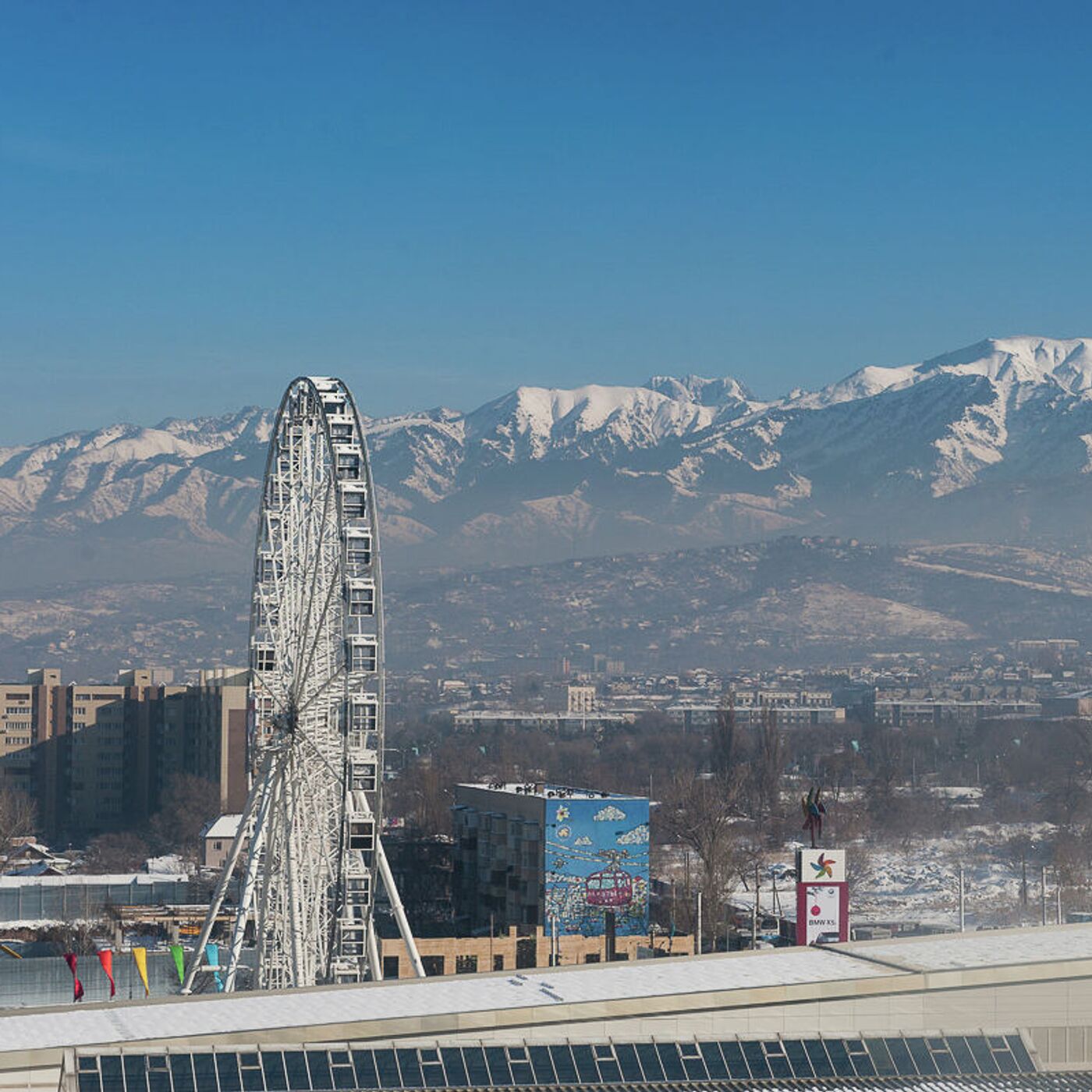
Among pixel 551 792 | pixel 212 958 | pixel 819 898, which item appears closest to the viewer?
pixel 212 958

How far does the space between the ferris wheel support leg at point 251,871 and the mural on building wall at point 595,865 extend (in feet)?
134

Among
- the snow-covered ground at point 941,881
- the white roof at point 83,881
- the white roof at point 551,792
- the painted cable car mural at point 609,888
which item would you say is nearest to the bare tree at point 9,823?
the white roof at point 83,881

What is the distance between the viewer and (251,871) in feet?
215

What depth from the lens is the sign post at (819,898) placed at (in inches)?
2840

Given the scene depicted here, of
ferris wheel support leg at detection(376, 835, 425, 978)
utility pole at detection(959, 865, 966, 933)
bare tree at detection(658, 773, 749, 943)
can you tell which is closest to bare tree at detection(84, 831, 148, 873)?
bare tree at detection(658, 773, 749, 943)

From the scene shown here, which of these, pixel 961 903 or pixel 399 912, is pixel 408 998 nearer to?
pixel 399 912

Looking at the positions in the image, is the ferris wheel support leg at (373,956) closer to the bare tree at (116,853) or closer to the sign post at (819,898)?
the sign post at (819,898)

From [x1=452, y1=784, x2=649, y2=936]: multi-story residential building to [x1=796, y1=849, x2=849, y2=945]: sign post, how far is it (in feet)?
102

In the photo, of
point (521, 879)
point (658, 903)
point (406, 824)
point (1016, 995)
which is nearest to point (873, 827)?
point (406, 824)

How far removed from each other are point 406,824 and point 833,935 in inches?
3418

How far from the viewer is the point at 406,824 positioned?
159375 mm

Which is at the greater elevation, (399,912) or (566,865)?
(399,912)

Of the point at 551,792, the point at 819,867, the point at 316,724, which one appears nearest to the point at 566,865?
the point at 551,792

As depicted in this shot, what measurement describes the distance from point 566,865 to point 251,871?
145 ft
